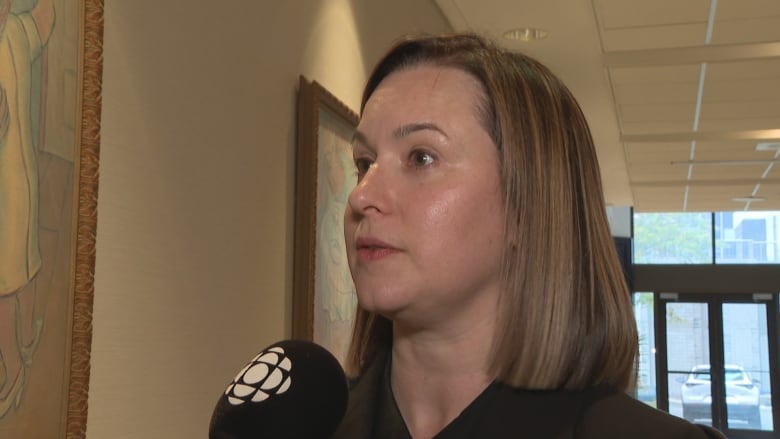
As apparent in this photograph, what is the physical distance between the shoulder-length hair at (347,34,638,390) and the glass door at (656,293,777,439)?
1550cm

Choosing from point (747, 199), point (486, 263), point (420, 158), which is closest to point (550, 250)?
point (486, 263)

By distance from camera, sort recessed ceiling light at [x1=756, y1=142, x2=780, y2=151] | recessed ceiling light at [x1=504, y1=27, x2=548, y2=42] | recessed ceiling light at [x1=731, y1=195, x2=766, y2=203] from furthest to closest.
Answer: recessed ceiling light at [x1=731, y1=195, x2=766, y2=203] < recessed ceiling light at [x1=756, y1=142, x2=780, y2=151] < recessed ceiling light at [x1=504, y1=27, x2=548, y2=42]

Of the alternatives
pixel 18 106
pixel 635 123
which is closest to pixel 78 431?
pixel 18 106

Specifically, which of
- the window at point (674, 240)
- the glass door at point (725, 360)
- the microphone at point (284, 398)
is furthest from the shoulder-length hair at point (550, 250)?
the window at point (674, 240)

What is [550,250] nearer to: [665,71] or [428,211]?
[428,211]

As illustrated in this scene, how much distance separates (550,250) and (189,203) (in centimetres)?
115

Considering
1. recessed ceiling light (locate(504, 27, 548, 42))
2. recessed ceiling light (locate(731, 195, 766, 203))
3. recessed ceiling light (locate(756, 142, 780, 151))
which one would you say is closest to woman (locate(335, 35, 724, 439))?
recessed ceiling light (locate(504, 27, 548, 42))

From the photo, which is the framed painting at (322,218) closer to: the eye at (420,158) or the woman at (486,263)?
the woman at (486,263)

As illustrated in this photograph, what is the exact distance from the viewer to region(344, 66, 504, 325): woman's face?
1214 millimetres

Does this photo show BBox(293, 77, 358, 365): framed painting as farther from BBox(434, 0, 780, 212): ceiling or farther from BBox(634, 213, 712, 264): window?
BBox(634, 213, 712, 264): window

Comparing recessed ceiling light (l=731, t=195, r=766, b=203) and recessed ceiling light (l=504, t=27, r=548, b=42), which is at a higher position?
recessed ceiling light (l=504, t=27, r=548, b=42)

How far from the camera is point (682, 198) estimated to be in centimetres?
1154

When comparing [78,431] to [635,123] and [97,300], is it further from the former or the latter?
[635,123]

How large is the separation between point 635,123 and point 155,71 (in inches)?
238
